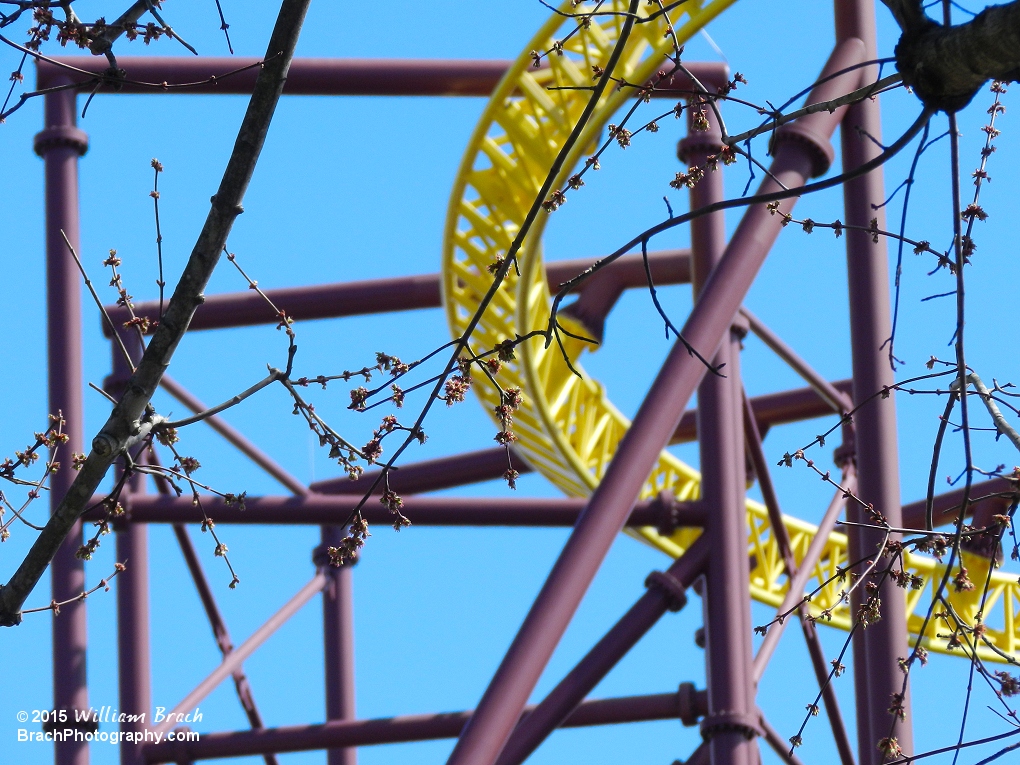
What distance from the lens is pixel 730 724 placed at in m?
6.52

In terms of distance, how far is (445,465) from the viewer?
10797 millimetres

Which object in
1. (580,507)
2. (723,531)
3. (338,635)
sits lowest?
(723,531)

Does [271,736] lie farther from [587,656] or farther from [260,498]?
[587,656]

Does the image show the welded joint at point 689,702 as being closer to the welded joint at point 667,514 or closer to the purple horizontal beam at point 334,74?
the welded joint at point 667,514

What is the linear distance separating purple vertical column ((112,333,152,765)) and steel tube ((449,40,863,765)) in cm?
285

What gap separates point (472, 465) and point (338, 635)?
1.48m

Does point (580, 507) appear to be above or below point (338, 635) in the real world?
below

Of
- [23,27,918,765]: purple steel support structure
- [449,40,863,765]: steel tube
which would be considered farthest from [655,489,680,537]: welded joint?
[449,40,863,765]: steel tube

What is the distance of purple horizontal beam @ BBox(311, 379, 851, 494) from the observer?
10.8 meters

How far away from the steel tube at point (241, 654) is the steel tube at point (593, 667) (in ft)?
6.60

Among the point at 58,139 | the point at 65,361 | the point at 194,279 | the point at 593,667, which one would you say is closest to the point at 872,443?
the point at 593,667

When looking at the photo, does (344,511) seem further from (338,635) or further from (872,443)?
(872,443)

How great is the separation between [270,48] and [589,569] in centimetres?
350

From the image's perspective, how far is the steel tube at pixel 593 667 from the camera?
6.59m
